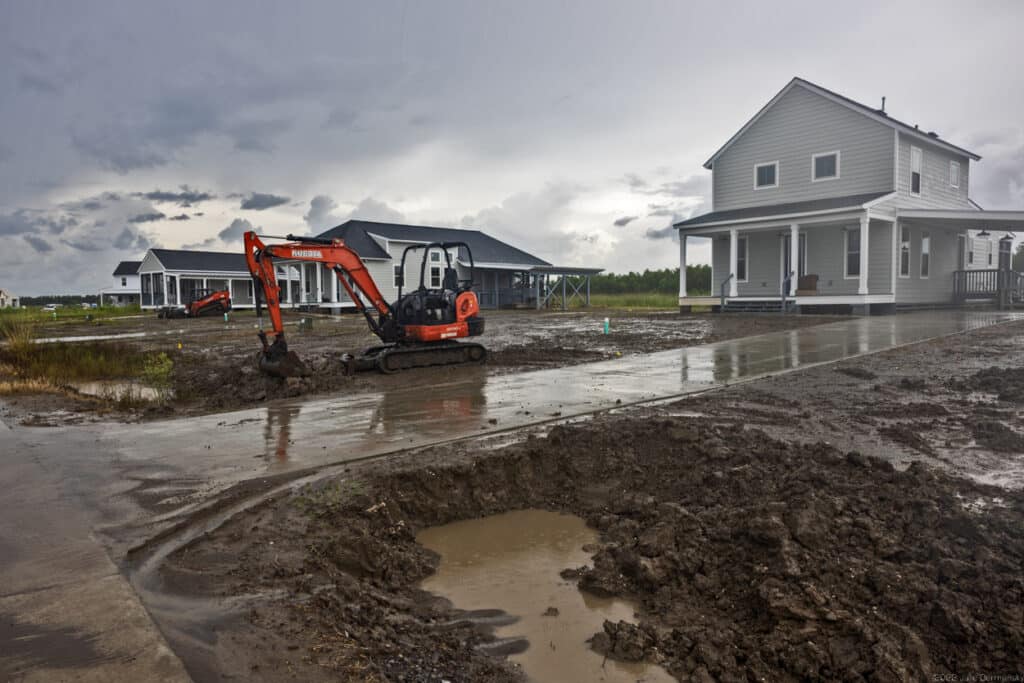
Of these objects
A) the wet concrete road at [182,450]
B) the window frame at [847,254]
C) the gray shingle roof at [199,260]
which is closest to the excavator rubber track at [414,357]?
the wet concrete road at [182,450]

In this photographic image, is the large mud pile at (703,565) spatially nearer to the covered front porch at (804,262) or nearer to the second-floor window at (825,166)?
the covered front porch at (804,262)

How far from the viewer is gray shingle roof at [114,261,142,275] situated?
229 ft

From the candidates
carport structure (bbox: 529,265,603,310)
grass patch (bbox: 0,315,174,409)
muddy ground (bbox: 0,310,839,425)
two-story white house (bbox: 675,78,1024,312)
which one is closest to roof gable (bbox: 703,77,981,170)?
→ two-story white house (bbox: 675,78,1024,312)

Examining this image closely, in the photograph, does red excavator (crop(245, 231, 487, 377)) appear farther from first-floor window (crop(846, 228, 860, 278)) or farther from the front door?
first-floor window (crop(846, 228, 860, 278))

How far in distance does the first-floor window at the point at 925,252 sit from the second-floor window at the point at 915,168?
1.88 m

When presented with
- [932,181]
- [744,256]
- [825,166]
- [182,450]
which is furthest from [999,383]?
[932,181]

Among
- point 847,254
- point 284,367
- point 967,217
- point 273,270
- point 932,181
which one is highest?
point 932,181

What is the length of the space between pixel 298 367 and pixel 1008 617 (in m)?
10.1

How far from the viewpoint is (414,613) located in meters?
3.79

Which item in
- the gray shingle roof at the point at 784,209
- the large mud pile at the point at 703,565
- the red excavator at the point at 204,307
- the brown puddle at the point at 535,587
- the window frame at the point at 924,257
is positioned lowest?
the brown puddle at the point at 535,587

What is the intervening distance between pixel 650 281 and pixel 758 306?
37238mm

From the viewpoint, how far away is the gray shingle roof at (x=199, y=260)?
4875cm

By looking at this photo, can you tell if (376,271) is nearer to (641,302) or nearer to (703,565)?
(641,302)

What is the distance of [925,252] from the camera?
27.9 metres
